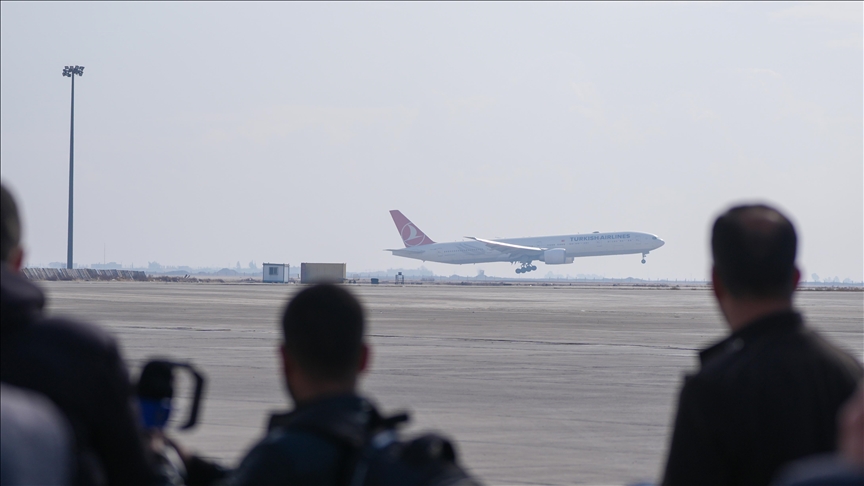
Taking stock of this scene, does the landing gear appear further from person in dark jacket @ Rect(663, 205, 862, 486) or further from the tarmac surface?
person in dark jacket @ Rect(663, 205, 862, 486)

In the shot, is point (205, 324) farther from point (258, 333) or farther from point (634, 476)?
point (634, 476)

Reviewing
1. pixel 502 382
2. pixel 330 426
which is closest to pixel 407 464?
pixel 330 426

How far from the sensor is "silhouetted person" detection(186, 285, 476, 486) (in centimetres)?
314

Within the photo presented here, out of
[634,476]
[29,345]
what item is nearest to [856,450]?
[29,345]

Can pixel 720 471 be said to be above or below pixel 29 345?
below

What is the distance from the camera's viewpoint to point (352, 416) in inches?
136

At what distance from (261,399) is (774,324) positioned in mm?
9481

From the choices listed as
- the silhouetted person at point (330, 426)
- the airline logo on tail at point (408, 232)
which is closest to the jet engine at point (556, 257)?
the airline logo on tail at point (408, 232)

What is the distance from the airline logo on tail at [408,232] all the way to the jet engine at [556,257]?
921 inches

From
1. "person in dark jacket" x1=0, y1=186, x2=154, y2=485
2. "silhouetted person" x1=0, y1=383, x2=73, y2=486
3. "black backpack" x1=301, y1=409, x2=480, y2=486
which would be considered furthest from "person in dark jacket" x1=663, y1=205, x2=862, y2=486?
"silhouetted person" x1=0, y1=383, x2=73, y2=486

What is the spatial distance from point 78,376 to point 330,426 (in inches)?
31.7

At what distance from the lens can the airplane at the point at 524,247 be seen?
370 feet

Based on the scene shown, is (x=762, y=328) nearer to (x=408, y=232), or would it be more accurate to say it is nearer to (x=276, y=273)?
(x=276, y=273)

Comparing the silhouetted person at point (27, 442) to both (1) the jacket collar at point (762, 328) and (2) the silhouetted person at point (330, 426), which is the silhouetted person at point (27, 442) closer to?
(2) the silhouetted person at point (330, 426)
